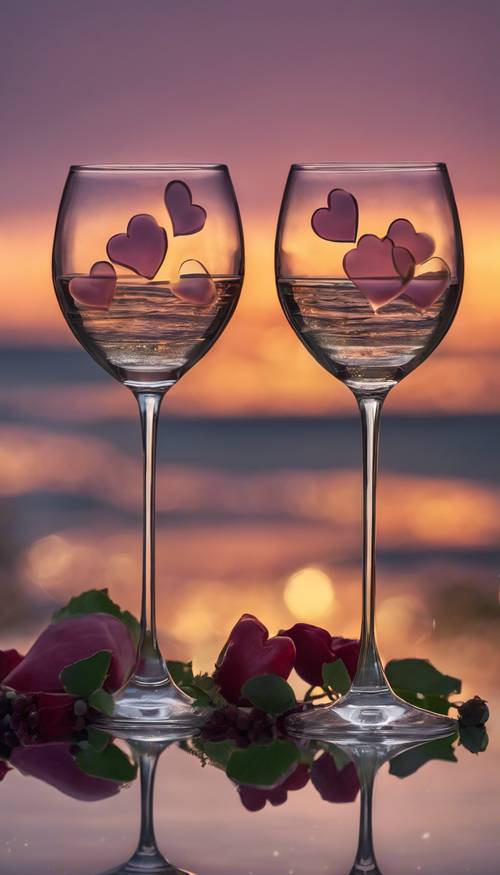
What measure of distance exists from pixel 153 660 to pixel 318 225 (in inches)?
11.6

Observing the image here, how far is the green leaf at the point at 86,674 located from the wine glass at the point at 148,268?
25 millimetres

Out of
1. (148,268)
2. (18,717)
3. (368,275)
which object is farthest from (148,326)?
(18,717)

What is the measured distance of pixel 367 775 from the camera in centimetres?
89

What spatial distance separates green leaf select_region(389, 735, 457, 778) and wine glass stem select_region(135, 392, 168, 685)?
7.2 inches

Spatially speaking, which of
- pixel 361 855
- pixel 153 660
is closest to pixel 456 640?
pixel 153 660

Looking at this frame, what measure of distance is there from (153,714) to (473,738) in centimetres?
19

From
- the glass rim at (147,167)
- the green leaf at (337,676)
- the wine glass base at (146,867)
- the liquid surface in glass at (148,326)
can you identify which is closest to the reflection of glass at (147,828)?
the wine glass base at (146,867)

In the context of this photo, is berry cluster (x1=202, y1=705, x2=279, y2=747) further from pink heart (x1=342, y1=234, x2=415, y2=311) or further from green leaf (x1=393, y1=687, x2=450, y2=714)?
pink heart (x1=342, y1=234, x2=415, y2=311)

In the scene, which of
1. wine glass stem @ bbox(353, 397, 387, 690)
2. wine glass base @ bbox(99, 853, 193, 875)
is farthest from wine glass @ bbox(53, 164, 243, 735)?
wine glass base @ bbox(99, 853, 193, 875)

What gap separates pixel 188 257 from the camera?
3.31 feet

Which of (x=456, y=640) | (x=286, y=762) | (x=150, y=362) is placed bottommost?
(x=456, y=640)

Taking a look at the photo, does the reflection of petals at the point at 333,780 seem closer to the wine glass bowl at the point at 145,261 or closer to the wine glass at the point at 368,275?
the wine glass at the point at 368,275

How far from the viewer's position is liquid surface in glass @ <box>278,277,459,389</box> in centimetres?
96

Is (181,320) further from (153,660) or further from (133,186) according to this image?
(153,660)
